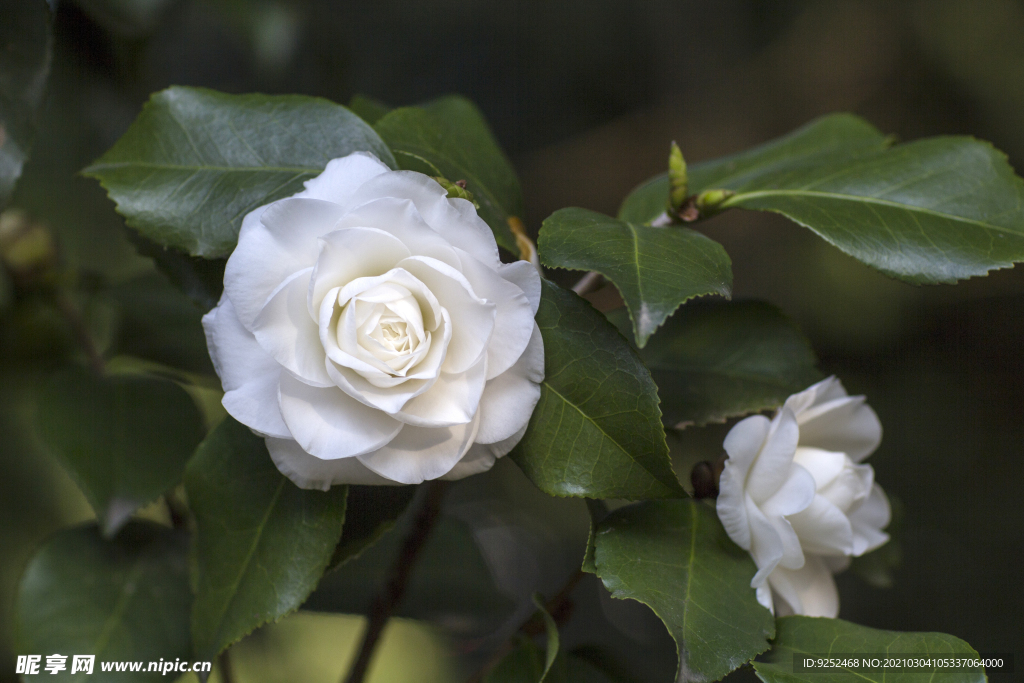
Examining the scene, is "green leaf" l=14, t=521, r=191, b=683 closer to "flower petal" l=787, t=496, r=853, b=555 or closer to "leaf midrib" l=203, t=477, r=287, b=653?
"leaf midrib" l=203, t=477, r=287, b=653

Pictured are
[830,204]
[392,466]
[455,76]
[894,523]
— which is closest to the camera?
[392,466]

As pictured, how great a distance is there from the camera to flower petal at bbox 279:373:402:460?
1.26ft

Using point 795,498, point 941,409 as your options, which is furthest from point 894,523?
point 941,409

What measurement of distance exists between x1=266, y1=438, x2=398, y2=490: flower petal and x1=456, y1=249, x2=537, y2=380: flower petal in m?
0.09

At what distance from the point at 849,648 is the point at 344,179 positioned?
44 centimetres

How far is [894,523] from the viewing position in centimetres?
69

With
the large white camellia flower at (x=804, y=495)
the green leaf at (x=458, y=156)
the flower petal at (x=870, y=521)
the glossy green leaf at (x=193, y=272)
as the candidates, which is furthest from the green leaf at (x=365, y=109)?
the flower petal at (x=870, y=521)

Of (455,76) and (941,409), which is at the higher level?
(455,76)

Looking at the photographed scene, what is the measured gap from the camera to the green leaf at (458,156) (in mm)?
503

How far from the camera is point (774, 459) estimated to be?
1.55ft

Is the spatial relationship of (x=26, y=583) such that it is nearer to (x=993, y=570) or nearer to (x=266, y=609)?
(x=266, y=609)

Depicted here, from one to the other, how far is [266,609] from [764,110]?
6.05 feet

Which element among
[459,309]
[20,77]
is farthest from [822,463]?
[20,77]

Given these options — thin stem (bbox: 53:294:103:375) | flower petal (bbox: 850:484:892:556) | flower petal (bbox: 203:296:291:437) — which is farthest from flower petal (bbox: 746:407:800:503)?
thin stem (bbox: 53:294:103:375)
